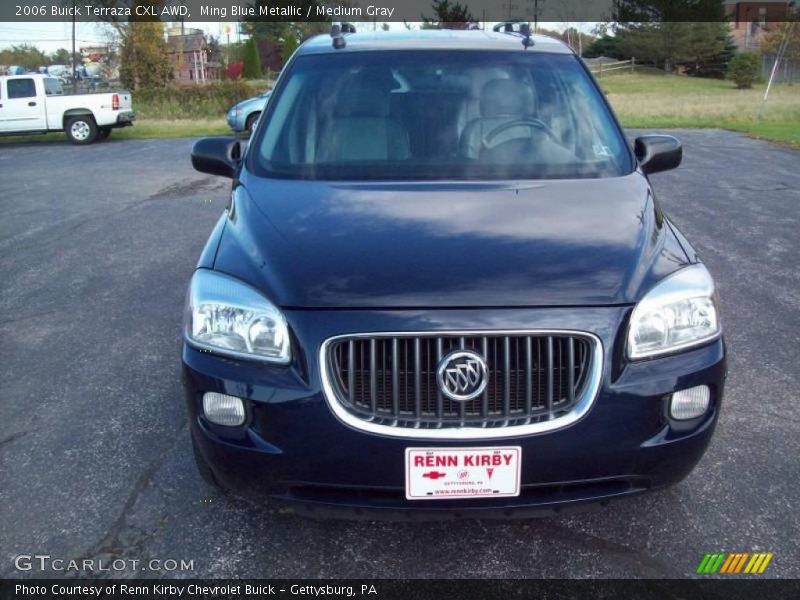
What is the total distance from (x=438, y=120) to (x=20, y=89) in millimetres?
19554

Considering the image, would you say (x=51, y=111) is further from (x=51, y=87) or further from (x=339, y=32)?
(x=339, y=32)

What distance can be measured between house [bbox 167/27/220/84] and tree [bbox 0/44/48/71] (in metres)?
37.2

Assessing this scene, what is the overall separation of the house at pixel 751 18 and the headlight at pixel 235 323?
3067 inches

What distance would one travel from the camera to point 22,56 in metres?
91.2

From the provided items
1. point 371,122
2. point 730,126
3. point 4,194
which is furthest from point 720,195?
point 730,126

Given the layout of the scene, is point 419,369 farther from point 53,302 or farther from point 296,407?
point 53,302

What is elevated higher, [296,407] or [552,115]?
[552,115]

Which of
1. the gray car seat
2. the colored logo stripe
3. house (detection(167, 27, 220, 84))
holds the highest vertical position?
house (detection(167, 27, 220, 84))

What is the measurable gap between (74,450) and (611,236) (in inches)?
98.1

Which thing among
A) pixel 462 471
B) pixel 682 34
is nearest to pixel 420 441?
pixel 462 471

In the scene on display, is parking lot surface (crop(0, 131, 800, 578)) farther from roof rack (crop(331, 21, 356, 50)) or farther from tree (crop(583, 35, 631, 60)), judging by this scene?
tree (crop(583, 35, 631, 60))

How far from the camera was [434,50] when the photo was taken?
12.6ft

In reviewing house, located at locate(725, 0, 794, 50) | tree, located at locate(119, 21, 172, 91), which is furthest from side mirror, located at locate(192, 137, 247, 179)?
house, located at locate(725, 0, 794, 50)

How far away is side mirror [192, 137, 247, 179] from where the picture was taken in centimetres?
387
